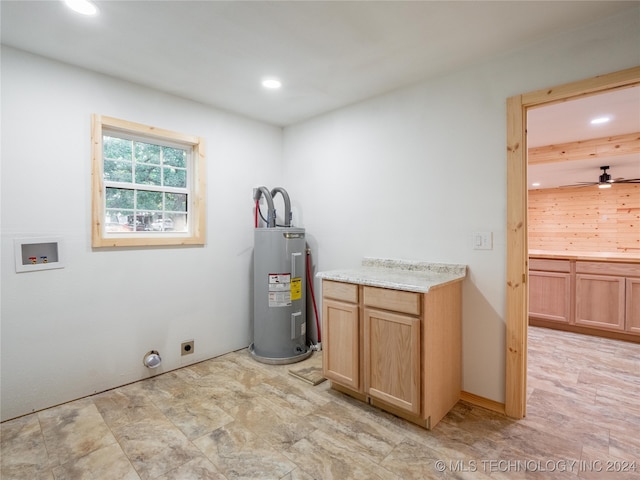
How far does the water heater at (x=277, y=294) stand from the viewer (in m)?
3.01

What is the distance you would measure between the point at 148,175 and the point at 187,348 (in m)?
1.56

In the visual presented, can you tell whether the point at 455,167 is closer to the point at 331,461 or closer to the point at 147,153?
the point at 331,461

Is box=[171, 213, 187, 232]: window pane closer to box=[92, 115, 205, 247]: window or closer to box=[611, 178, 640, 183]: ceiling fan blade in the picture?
box=[92, 115, 205, 247]: window

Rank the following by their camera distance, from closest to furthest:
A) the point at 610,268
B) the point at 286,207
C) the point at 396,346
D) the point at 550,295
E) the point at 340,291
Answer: the point at 396,346, the point at 340,291, the point at 286,207, the point at 610,268, the point at 550,295

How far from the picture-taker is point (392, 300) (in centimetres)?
209

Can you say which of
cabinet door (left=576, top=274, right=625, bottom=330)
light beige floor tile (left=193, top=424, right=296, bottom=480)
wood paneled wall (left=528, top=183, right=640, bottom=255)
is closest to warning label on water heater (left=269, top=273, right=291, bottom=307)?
light beige floor tile (left=193, top=424, right=296, bottom=480)

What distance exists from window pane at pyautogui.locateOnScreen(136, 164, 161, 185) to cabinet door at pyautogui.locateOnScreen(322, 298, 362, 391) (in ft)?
5.88

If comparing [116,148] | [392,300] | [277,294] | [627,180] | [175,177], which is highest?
[627,180]

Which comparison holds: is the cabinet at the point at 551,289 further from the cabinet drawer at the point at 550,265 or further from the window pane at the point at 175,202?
the window pane at the point at 175,202

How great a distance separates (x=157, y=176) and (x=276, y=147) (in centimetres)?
132

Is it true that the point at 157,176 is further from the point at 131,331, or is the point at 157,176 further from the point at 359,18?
the point at 359,18

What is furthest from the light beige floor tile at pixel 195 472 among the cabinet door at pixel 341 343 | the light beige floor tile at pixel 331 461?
the cabinet door at pixel 341 343

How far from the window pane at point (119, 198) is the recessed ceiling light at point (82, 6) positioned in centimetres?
123

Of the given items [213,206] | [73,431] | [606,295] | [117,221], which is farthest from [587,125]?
[73,431]
